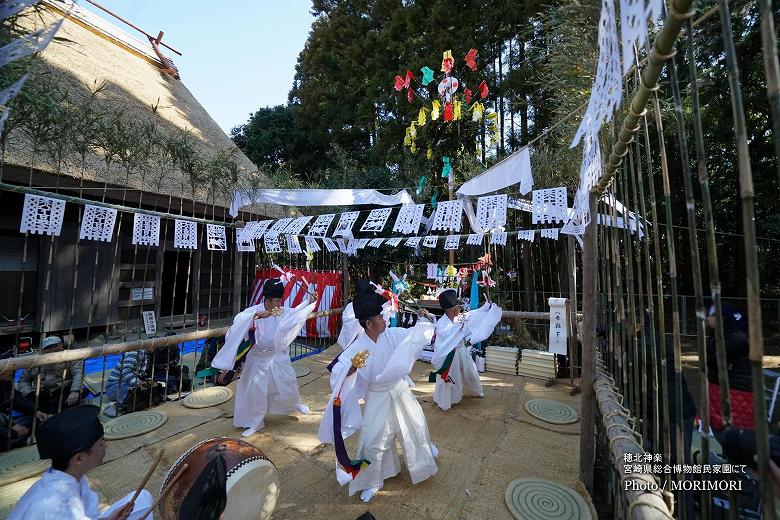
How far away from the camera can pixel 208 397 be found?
194 inches

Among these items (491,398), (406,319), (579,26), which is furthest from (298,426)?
(579,26)

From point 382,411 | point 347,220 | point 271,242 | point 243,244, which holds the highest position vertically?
point 347,220

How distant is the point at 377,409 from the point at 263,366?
181cm

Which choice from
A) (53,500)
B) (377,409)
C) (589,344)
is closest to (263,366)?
(377,409)

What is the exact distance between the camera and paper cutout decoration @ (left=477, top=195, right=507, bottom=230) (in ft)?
17.5

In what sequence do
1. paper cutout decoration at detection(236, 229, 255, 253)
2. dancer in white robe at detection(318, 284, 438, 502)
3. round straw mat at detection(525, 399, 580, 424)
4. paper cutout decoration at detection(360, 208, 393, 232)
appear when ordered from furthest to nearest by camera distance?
1. paper cutout decoration at detection(236, 229, 255, 253)
2. paper cutout decoration at detection(360, 208, 393, 232)
3. round straw mat at detection(525, 399, 580, 424)
4. dancer in white robe at detection(318, 284, 438, 502)

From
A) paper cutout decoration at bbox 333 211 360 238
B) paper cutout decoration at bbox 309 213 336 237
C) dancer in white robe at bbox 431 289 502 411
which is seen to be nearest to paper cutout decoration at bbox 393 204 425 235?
paper cutout decoration at bbox 333 211 360 238

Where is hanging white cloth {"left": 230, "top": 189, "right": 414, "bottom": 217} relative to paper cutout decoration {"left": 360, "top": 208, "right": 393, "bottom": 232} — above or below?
above

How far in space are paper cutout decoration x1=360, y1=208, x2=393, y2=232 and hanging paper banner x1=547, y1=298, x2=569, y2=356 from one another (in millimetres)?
2958

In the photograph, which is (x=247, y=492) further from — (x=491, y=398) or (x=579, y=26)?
(x=579, y=26)

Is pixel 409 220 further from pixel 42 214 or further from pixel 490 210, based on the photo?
pixel 42 214

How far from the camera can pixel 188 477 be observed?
2.27 meters

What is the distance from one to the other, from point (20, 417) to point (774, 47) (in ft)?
19.8

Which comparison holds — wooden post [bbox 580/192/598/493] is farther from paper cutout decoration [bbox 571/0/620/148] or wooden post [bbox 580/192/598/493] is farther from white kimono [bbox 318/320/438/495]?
paper cutout decoration [bbox 571/0/620/148]
